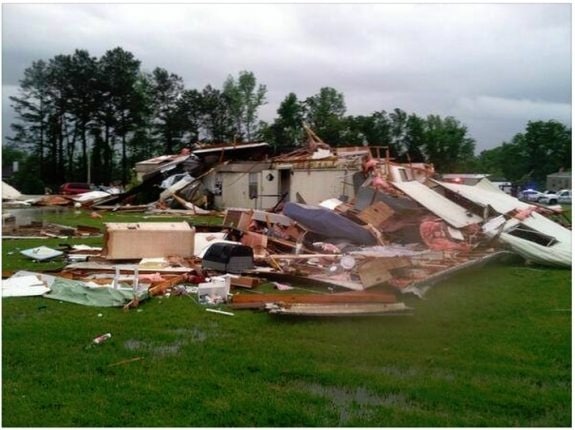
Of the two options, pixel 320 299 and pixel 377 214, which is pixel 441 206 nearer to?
pixel 377 214

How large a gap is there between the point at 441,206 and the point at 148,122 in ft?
171

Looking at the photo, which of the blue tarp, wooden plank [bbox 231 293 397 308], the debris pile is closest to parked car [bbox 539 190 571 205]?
the debris pile

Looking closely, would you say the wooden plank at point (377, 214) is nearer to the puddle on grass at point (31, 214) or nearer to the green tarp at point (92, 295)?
the green tarp at point (92, 295)

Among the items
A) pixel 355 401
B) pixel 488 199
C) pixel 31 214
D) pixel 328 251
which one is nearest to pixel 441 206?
pixel 488 199

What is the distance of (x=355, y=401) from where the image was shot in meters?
4.61

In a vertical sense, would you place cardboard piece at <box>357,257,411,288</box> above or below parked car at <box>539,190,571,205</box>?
below

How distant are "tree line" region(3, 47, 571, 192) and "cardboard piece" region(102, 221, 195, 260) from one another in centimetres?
4420

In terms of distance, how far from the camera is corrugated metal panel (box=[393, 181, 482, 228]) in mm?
13203

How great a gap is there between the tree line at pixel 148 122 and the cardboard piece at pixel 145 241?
44.2 m

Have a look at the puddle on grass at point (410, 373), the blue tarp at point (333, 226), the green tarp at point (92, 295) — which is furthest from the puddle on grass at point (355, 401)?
the blue tarp at point (333, 226)

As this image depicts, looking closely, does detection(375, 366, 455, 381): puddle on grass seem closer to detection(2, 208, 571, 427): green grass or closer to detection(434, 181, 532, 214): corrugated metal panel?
detection(2, 208, 571, 427): green grass

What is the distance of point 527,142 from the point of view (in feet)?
274

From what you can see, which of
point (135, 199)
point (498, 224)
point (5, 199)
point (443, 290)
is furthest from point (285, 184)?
point (5, 199)

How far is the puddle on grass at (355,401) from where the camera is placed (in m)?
4.34
